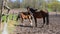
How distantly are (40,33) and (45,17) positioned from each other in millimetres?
4219

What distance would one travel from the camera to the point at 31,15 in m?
12.4

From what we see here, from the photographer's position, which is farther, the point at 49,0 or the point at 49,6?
the point at 49,0

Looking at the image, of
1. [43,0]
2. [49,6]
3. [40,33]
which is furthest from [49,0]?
[40,33]

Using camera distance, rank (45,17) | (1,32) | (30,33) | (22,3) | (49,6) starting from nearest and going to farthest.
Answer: (1,32)
(30,33)
(45,17)
(22,3)
(49,6)

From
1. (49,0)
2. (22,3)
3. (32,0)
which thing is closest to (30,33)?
(22,3)

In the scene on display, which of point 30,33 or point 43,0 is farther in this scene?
point 43,0

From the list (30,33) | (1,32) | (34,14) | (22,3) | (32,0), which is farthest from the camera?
(32,0)

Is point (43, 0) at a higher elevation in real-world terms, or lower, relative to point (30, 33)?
higher

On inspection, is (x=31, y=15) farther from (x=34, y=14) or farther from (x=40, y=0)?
(x=40, y=0)

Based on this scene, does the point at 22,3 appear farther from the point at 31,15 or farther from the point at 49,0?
the point at 31,15

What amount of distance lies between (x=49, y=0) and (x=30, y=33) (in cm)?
3000

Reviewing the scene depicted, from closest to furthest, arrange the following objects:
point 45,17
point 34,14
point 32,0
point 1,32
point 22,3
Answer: point 1,32 < point 34,14 < point 45,17 < point 22,3 < point 32,0

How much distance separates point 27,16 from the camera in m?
13.5

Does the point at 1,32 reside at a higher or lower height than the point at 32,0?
lower
